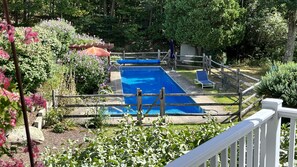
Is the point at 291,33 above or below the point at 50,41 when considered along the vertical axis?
above

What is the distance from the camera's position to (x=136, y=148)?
3533 mm

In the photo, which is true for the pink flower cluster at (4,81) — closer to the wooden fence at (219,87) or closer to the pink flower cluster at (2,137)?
the pink flower cluster at (2,137)

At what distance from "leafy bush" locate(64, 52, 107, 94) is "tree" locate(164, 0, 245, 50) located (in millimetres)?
7688

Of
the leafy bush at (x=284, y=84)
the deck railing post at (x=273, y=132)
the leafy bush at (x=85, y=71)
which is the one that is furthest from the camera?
the leafy bush at (x=85, y=71)

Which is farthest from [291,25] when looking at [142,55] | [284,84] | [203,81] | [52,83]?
[52,83]

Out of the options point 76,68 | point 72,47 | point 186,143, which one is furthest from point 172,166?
point 72,47

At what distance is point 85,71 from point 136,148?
913cm

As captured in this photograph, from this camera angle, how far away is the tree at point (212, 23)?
1845 cm

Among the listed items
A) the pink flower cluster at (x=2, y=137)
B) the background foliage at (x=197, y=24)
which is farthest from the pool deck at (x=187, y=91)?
the pink flower cluster at (x=2, y=137)

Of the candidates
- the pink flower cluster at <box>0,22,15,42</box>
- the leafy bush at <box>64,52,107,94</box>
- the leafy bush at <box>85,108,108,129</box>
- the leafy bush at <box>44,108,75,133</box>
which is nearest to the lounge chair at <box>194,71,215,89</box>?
the leafy bush at <box>64,52,107,94</box>

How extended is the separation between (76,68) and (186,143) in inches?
353

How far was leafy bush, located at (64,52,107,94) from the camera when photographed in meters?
12.4

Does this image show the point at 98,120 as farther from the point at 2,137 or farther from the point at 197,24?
the point at 197,24

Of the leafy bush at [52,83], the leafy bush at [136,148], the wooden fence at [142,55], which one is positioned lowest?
the wooden fence at [142,55]
